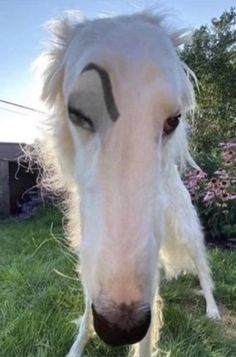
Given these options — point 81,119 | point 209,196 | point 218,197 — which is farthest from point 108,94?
point 218,197

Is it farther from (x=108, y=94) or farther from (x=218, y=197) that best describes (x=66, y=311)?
(x=218, y=197)

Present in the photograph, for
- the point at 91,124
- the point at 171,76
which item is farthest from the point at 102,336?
the point at 171,76

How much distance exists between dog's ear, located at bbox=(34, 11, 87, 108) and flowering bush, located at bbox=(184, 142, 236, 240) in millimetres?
2540

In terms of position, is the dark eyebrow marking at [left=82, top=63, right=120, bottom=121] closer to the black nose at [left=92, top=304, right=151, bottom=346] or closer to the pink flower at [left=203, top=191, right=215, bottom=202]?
the black nose at [left=92, top=304, right=151, bottom=346]

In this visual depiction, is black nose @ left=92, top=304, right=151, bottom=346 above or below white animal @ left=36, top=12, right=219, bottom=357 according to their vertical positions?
below

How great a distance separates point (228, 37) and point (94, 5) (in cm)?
815

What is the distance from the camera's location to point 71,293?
7.11ft

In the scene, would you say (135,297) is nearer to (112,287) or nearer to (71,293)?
(112,287)

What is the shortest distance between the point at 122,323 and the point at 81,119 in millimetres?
401

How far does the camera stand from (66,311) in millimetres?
1997

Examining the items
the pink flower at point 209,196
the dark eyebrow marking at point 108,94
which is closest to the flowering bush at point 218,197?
the pink flower at point 209,196

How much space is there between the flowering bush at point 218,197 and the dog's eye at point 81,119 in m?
2.73

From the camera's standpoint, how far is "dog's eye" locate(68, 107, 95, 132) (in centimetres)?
85

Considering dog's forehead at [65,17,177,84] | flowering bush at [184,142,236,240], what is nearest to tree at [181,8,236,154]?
flowering bush at [184,142,236,240]
